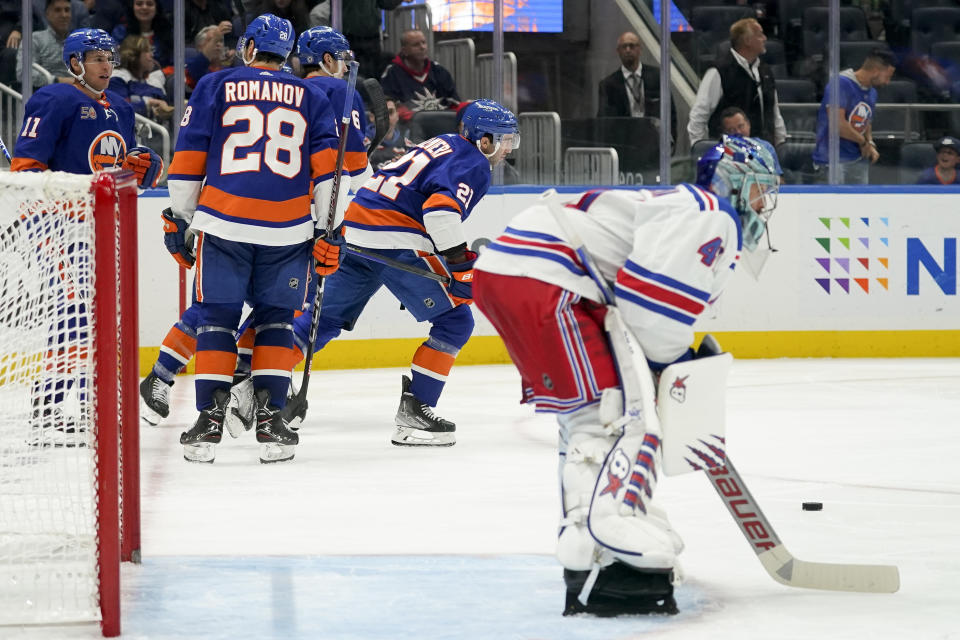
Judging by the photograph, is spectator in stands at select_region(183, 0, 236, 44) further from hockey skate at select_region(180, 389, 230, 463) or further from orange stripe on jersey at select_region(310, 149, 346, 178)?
hockey skate at select_region(180, 389, 230, 463)

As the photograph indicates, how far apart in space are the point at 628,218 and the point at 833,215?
4767mm

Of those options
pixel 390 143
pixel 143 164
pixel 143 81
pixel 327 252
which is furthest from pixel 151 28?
pixel 327 252

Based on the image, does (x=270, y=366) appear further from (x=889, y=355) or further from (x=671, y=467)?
(x=889, y=355)

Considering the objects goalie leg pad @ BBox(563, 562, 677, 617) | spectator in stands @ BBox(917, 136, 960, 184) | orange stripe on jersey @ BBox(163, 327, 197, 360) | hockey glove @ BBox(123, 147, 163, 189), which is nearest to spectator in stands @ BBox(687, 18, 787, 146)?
spectator in stands @ BBox(917, 136, 960, 184)

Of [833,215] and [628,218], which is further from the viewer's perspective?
[833,215]

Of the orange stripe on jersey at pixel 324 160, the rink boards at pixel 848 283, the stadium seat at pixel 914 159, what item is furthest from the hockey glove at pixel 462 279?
the stadium seat at pixel 914 159

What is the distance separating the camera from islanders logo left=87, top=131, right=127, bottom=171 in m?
4.62

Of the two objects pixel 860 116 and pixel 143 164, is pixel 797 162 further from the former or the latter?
pixel 143 164

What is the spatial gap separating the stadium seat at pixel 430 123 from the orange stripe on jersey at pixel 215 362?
297 cm

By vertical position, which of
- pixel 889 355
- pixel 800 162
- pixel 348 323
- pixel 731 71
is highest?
pixel 731 71

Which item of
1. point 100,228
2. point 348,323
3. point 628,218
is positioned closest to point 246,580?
point 100,228

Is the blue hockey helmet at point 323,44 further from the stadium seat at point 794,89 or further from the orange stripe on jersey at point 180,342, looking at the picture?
the stadium seat at point 794,89

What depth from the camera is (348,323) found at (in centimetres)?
497

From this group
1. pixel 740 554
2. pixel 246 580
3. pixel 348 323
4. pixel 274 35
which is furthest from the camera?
pixel 348 323
